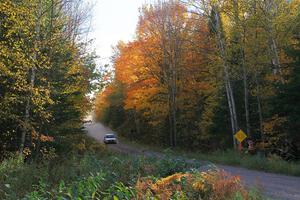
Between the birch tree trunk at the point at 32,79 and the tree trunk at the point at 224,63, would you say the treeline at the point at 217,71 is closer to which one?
the tree trunk at the point at 224,63

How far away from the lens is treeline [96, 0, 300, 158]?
75.3 ft

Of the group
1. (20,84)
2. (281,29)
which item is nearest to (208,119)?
(281,29)

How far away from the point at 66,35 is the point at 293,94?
42.4 ft

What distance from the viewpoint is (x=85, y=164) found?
11.2 m

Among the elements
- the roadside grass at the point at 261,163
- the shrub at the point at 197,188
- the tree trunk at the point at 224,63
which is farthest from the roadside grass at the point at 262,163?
the shrub at the point at 197,188

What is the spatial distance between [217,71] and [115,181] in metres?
23.3

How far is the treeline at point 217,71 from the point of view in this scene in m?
22.9

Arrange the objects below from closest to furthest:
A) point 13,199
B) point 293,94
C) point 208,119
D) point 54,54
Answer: point 13,199
point 54,54
point 293,94
point 208,119

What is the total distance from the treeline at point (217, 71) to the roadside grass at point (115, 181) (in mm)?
12050

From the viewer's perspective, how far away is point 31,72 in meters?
17.1

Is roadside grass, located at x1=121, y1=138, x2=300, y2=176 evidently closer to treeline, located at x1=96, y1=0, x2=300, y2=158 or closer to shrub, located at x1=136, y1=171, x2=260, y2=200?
treeline, located at x1=96, y1=0, x2=300, y2=158

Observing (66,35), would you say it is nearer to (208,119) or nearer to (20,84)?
(20,84)

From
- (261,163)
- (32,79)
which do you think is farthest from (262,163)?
(32,79)

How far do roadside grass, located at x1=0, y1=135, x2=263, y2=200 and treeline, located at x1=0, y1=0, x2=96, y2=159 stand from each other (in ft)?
15.5
